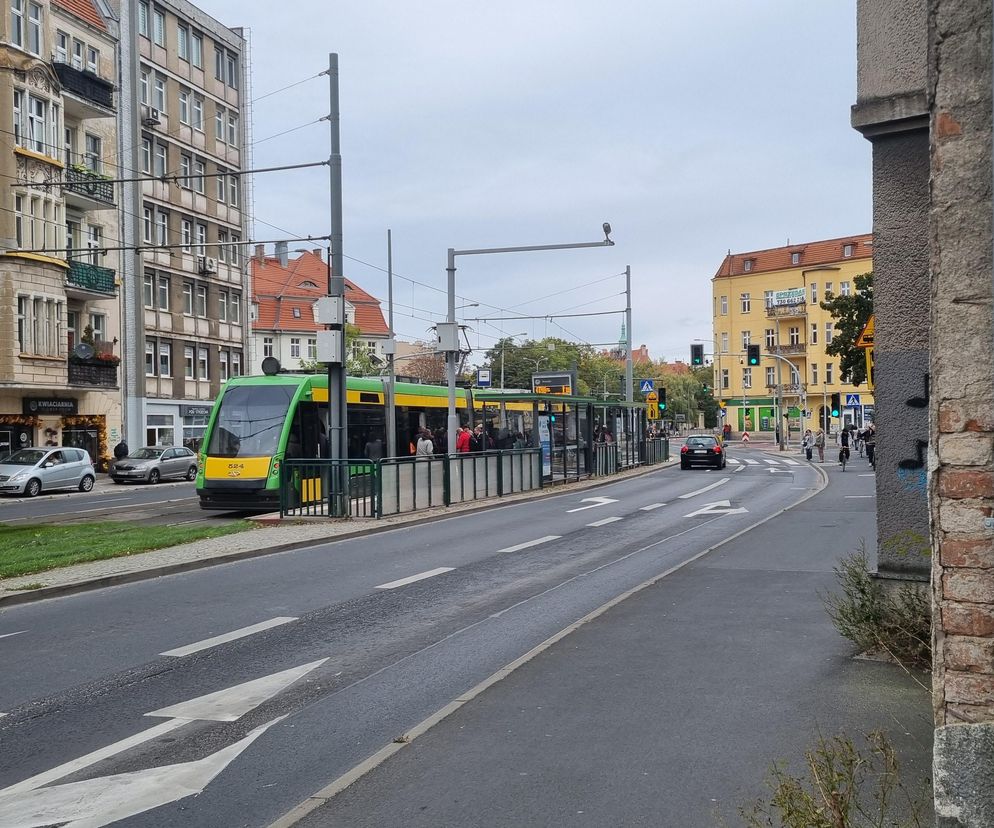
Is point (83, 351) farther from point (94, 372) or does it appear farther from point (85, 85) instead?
point (85, 85)

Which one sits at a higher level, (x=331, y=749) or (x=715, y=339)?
(x=715, y=339)

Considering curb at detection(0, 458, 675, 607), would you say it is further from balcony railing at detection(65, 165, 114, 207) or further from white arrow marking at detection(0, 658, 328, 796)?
balcony railing at detection(65, 165, 114, 207)

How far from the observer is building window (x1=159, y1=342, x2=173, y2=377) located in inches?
2058

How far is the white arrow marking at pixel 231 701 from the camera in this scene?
7.00 metres

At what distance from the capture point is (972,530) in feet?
11.9

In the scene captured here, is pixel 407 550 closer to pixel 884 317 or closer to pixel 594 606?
pixel 594 606

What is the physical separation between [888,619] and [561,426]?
26125 mm

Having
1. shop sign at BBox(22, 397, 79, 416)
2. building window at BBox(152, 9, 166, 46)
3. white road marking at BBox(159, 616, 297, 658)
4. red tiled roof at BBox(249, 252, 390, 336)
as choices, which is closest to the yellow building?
red tiled roof at BBox(249, 252, 390, 336)

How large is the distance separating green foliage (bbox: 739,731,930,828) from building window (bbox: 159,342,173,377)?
5014 cm

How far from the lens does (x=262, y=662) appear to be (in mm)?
8602

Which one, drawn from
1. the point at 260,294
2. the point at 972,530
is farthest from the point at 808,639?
the point at 260,294

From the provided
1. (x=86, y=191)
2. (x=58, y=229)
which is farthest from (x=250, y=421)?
(x=86, y=191)

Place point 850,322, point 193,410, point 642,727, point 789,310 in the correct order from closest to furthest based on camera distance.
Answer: point 642,727, point 850,322, point 193,410, point 789,310

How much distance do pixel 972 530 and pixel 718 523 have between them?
17520 mm
